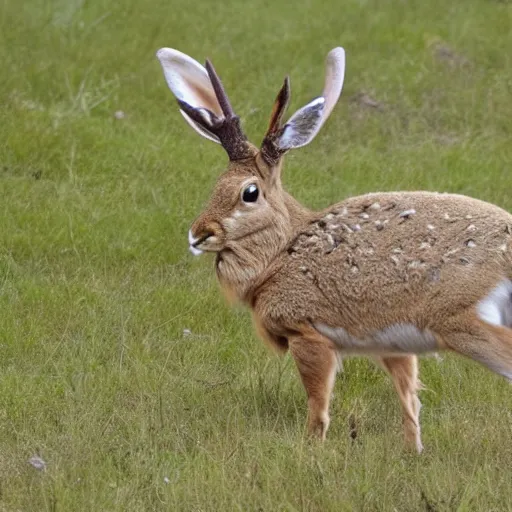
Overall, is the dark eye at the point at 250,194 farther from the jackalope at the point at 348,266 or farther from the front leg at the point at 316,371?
the front leg at the point at 316,371

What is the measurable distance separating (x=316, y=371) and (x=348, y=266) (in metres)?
0.51

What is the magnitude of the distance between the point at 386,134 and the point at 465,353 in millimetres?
5836

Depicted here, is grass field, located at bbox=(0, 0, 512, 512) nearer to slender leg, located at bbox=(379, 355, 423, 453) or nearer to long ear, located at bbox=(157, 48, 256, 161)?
slender leg, located at bbox=(379, 355, 423, 453)

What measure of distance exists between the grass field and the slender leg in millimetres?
67

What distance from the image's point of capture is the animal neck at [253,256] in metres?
6.50

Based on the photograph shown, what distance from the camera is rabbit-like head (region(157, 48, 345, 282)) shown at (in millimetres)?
6441

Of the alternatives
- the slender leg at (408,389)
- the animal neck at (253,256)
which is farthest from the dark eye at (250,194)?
the slender leg at (408,389)

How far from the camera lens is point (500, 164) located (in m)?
10.7

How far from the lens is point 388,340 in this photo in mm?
6082

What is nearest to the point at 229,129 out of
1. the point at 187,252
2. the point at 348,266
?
the point at 348,266

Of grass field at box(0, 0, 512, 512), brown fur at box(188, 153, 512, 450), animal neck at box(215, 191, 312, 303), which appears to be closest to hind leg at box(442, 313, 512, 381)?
brown fur at box(188, 153, 512, 450)

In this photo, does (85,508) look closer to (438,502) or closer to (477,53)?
(438,502)

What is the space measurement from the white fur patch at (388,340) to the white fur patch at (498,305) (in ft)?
0.86

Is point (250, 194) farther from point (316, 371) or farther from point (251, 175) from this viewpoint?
point (316, 371)
